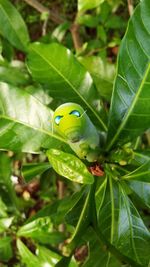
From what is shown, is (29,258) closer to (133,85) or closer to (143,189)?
(143,189)

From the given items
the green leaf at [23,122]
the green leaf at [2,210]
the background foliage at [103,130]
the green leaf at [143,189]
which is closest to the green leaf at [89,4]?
the background foliage at [103,130]

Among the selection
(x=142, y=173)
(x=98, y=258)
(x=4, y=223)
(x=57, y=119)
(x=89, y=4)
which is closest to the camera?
(x=57, y=119)

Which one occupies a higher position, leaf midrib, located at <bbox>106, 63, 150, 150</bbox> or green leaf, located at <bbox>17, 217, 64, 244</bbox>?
leaf midrib, located at <bbox>106, 63, 150, 150</bbox>

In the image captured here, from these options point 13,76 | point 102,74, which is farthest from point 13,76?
point 102,74

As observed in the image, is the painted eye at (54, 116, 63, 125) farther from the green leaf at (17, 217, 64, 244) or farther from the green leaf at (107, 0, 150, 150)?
the green leaf at (17, 217, 64, 244)

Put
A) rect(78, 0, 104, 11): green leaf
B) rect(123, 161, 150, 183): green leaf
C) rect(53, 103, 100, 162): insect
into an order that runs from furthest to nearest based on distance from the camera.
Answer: rect(78, 0, 104, 11): green leaf, rect(123, 161, 150, 183): green leaf, rect(53, 103, 100, 162): insect

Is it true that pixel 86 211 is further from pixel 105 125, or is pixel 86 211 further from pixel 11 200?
pixel 11 200

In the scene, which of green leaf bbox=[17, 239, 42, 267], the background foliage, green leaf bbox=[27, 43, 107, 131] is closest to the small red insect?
the background foliage
